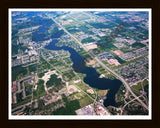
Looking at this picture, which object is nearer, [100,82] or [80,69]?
[100,82]

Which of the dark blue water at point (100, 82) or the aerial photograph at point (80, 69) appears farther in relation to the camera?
the dark blue water at point (100, 82)

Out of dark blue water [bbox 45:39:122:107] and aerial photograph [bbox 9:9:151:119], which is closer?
aerial photograph [bbox 9:9:151:119]

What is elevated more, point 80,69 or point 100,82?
point 80,69

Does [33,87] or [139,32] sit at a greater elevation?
[139,32]

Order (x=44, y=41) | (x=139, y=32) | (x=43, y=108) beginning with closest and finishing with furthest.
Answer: (x=43, y=108)
(x=44, y=41)
(x=139, y=32)

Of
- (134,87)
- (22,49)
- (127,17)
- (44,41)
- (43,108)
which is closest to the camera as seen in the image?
(43,108)

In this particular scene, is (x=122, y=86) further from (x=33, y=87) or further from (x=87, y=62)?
(x=33, y=87)

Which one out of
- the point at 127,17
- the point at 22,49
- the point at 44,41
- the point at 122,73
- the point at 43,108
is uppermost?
the point at 127,17

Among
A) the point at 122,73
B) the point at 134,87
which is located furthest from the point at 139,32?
the point at 134,87
